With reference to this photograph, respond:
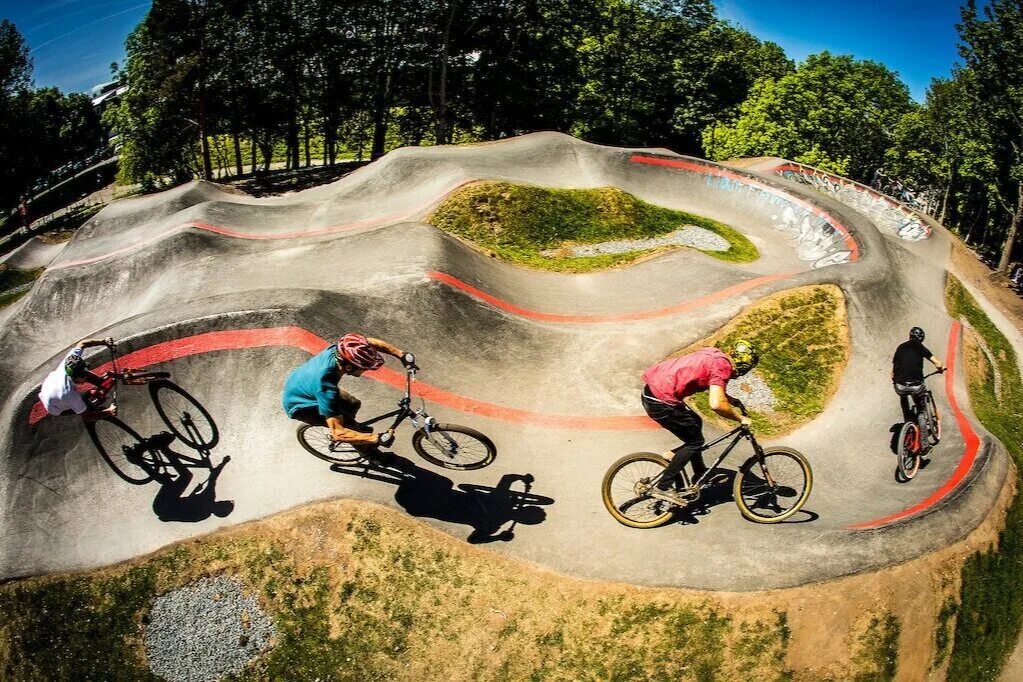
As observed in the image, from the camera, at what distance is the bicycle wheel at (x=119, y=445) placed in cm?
909

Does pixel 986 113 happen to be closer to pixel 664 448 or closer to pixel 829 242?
pixel 829 242

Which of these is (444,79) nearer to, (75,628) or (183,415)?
(183,415)

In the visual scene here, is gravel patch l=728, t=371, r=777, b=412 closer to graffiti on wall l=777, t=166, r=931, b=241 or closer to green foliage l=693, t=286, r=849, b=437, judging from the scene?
green foliage l=693, t=286, r=849, b=437

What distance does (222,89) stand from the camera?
4166 centimetres

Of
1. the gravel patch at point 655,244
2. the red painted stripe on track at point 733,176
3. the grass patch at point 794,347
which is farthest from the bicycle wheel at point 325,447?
the red painted stripe on track at point 733,176

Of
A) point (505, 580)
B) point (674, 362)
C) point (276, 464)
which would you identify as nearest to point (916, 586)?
point (674, 362)

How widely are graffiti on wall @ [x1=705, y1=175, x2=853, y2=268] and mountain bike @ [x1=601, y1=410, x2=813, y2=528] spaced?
12.4 m

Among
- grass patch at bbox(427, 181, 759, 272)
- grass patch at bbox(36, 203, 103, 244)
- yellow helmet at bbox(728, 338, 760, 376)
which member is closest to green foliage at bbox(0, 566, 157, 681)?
yellow helmet at bbox(728, 338, 760, 376)

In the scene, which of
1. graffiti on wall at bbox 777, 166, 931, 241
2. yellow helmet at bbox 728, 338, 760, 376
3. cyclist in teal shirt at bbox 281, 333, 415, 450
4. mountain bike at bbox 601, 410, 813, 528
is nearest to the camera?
yellow helmet at bbox 728, 338, 760, 376

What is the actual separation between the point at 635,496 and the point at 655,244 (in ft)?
43.5

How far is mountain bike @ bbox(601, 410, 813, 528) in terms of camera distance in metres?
7.79

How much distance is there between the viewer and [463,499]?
27.9 feet

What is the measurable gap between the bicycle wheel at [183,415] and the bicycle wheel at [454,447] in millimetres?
3842

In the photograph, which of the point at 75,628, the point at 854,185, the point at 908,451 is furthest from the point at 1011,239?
the point at 75,628
